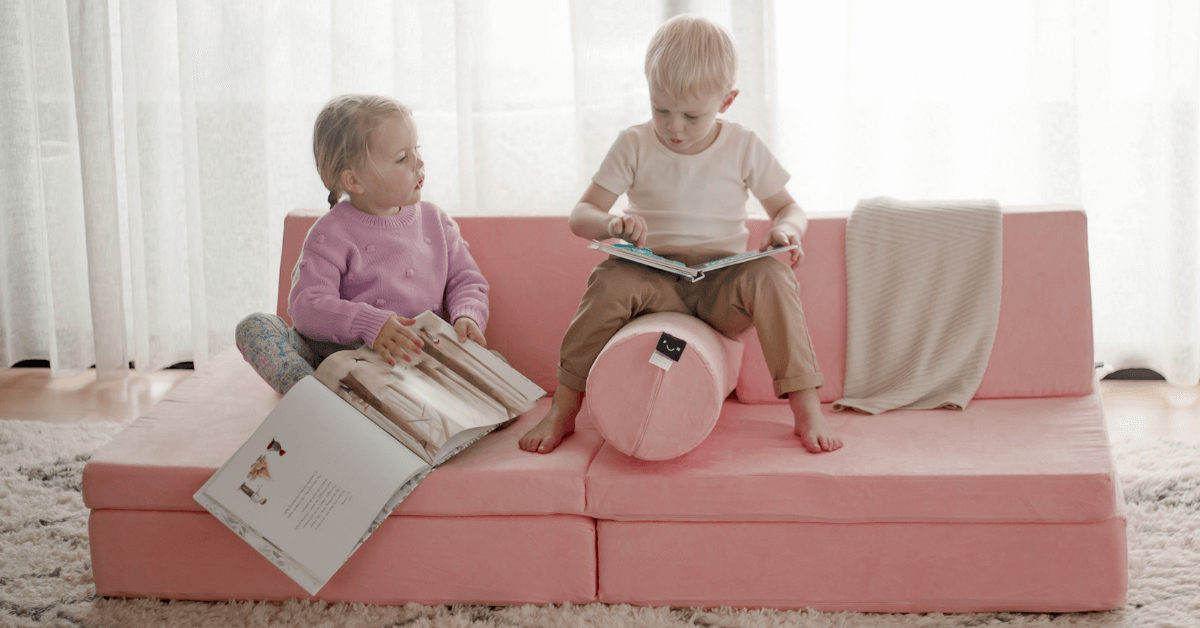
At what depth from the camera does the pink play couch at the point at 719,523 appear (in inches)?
57.0

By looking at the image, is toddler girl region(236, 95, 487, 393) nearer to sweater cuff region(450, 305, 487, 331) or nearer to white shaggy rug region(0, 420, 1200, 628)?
sweater cuff region(450, 305, 487, 331)

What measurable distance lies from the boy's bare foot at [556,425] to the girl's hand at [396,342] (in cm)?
25

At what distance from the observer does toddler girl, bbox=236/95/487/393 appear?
1.74 m

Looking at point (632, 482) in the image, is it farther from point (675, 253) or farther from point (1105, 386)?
point (1105, 386)

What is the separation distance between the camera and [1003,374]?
1.80m

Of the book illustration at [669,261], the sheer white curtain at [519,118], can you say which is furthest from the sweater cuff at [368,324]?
the sheer white curtain at [519,118]

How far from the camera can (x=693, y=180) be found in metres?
1.81

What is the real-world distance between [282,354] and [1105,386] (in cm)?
212

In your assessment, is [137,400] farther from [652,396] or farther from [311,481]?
[652,396]

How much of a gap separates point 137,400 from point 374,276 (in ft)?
4.27

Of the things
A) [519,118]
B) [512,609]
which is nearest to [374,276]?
[512,609]

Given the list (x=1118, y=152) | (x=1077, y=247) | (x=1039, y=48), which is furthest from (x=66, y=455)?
(x=1118, y=152)

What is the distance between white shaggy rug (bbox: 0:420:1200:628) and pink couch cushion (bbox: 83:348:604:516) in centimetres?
17

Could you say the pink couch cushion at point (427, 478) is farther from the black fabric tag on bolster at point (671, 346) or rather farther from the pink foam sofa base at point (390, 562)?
the black fabric tag on bolster at point (671, 346)
